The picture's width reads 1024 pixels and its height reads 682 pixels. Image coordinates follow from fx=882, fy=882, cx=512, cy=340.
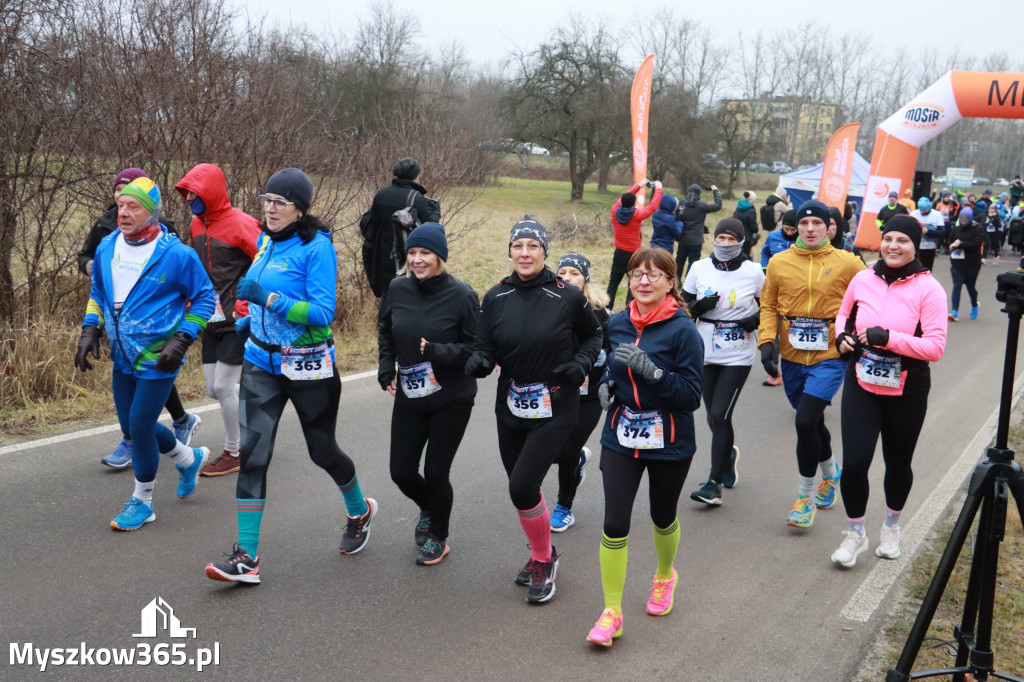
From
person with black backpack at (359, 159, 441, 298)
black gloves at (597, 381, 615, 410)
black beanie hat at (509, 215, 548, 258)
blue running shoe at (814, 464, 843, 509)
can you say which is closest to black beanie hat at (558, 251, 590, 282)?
black beanie hat at (509, 215, 548, 258)

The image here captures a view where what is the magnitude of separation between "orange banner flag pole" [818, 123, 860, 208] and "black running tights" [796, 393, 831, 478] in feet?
55.8

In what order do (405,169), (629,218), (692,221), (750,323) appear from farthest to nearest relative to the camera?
(692,221) → (629,218) → (405,169) → (750,323)

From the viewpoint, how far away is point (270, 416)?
15.0 ft

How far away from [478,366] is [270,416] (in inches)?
45.6

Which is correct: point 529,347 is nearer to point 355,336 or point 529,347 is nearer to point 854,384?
point 854,384

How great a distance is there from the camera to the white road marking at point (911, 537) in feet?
15.1

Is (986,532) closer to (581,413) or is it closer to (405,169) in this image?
(581,413)

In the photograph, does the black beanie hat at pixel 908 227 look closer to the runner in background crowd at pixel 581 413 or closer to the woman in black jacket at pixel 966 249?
the runner in background crowd at pixel 581 413

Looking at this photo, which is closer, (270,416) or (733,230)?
(270,416)

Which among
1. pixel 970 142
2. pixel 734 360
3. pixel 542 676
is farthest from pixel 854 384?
pixel 970 142

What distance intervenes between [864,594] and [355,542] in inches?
111

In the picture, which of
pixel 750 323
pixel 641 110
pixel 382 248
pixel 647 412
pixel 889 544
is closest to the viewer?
pixel 647 412

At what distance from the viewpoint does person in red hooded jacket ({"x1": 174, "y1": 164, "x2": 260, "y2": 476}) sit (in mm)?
5711

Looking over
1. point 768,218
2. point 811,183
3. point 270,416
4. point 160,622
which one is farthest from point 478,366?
point 811,183
